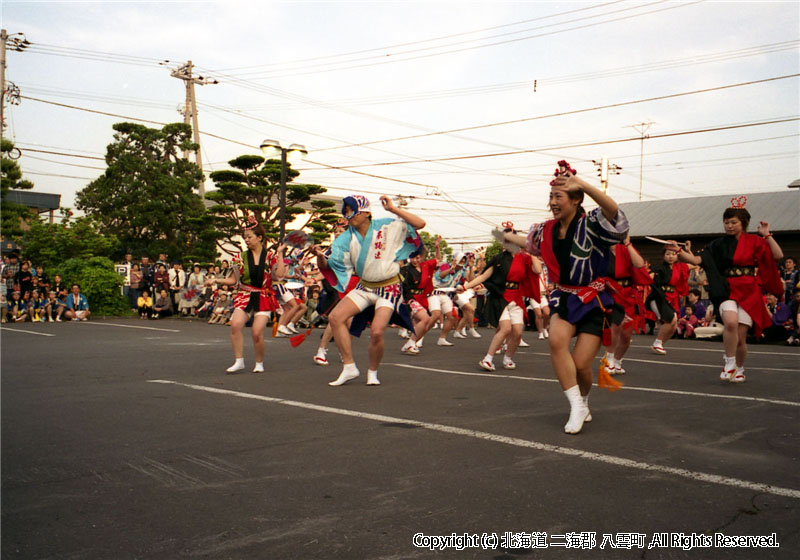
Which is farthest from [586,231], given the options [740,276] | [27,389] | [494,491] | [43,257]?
[43,257]

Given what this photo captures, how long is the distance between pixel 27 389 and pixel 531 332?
14.5m

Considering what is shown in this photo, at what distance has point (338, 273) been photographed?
8352mm

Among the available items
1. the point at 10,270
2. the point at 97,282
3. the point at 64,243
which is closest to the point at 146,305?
the point at 97,282

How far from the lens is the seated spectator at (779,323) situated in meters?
16.0

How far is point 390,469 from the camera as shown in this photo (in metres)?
4.26

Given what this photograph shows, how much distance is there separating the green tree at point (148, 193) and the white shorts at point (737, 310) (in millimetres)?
35206

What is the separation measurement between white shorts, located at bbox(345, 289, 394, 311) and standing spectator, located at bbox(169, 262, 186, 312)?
1840 cm

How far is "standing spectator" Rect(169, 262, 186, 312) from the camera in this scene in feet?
83.0

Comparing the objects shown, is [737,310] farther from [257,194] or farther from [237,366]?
[257,194]

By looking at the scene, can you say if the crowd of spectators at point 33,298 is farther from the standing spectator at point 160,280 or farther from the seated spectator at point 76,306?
the standing spectator at point 160,280

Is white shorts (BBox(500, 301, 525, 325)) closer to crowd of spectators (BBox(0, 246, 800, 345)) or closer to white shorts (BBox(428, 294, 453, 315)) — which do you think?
white shorts (BBox(428, 294, 453, 315))

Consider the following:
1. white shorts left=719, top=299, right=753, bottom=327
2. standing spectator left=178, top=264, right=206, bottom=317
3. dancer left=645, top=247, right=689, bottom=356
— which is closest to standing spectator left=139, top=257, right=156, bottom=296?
standing spectator left=178, top=264, right=206, bottom=317

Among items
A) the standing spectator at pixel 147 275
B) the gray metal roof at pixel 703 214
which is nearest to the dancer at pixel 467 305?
the standing spectator at pixel 147 275

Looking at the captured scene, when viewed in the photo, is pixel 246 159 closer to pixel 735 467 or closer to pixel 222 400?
pixel 222 400
